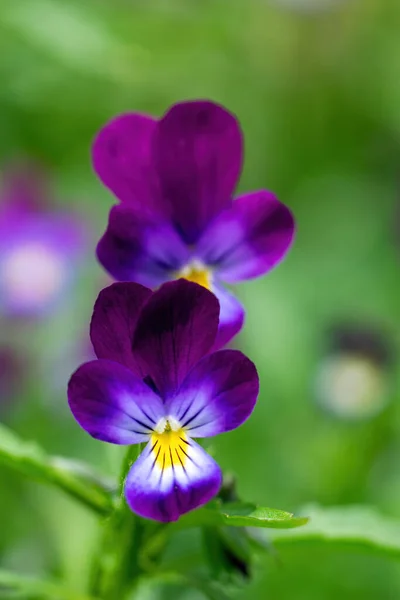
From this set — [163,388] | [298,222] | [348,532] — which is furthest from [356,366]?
[163,388]

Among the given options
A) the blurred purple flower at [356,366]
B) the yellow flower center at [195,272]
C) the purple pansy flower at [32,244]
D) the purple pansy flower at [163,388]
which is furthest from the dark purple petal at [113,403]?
the purple pansy flower at [32,244]

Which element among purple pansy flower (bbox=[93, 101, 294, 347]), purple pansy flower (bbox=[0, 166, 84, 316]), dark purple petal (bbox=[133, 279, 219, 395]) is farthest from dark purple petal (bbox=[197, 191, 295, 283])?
purple pansy flower (bbox=[0, 166, 84, 316])

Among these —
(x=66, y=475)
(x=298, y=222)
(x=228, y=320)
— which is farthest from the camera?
(x=298, y=222)

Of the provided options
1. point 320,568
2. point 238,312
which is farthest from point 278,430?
point 238,312

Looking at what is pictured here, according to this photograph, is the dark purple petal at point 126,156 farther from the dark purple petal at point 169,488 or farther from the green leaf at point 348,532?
the green leaf at point 348,532

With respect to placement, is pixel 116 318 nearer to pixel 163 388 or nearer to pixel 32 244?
pixel 163 388

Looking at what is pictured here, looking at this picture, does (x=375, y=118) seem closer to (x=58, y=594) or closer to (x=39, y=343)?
(x=39, y=343)
